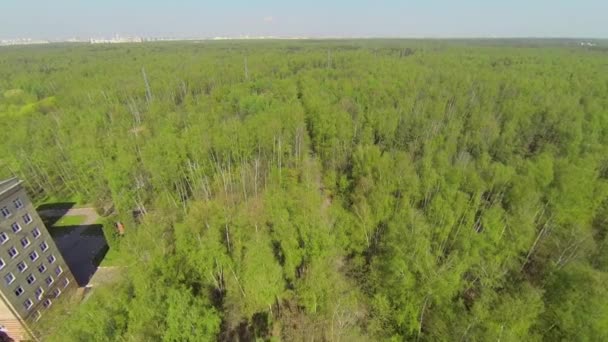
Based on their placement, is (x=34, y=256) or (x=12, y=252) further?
(x=34, y=256)

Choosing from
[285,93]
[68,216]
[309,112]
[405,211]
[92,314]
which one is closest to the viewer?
[92,314]

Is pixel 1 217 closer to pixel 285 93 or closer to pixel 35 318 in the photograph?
pixel 35 318

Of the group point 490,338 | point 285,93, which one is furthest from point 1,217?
point 285,93

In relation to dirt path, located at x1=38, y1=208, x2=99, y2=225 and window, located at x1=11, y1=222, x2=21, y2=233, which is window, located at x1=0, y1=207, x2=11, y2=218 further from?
dirt path, located at x1=38, y1=208, x2=99, y2=225

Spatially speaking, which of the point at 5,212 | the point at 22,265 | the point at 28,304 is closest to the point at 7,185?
the point at 5,212

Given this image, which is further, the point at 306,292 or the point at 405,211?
the point at 405,211

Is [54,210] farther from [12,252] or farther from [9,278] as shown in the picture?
[9,278]
